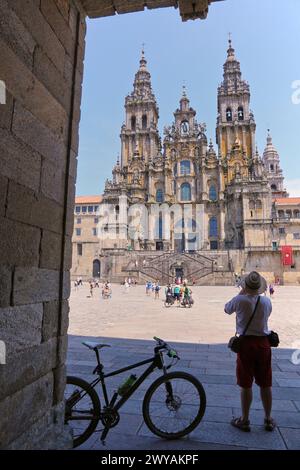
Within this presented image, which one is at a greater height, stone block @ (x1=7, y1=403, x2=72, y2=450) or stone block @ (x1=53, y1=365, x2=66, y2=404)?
stone block @ (x1=53, y1=365, x2=66, y2=404)

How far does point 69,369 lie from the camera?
591 cm

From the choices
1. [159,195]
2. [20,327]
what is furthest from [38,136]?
[159,195]

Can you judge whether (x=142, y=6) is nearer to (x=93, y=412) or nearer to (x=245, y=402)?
(x=93, y=412)

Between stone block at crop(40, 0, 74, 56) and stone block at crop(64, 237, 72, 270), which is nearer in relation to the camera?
stone block at crop(40, 0, 74, 56)

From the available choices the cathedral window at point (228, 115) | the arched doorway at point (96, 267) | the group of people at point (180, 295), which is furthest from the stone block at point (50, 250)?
the cathedral window at point (228, 115)

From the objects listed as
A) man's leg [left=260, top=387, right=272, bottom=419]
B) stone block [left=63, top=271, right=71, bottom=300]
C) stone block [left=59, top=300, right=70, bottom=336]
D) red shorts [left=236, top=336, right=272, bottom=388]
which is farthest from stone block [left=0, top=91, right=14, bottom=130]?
man's leg [left=260, top=387, right=272, bottom=419]

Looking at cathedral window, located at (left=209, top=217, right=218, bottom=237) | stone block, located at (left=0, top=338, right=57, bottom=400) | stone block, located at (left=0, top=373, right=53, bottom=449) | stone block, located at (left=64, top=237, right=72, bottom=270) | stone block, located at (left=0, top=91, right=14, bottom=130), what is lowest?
stone block, located at (left=0, top=373, right=53, bottom=449)

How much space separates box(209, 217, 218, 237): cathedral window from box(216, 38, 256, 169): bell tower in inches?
505

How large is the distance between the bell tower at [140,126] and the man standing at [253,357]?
61.2 m

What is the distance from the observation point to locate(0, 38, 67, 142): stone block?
238cm

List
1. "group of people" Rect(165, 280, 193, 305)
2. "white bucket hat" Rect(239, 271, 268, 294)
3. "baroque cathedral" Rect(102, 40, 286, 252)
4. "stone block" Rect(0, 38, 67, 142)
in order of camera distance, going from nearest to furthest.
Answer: "stone block" Rect(0, 38, 67, 142) < "white bucket hat" Rect(239, 271, 268, 294) < "group of people" Rect(165, 280, 193, 305) < "baroque cathedral" Rect(102, 40, 286, 252)

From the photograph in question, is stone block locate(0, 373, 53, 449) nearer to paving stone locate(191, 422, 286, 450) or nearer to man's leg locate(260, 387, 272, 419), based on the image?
paving stone locate(191, 422, 286, 450)

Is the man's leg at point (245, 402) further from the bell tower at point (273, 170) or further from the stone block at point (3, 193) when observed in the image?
the bell tower at point (273, 170)

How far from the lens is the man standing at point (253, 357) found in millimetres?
3635
